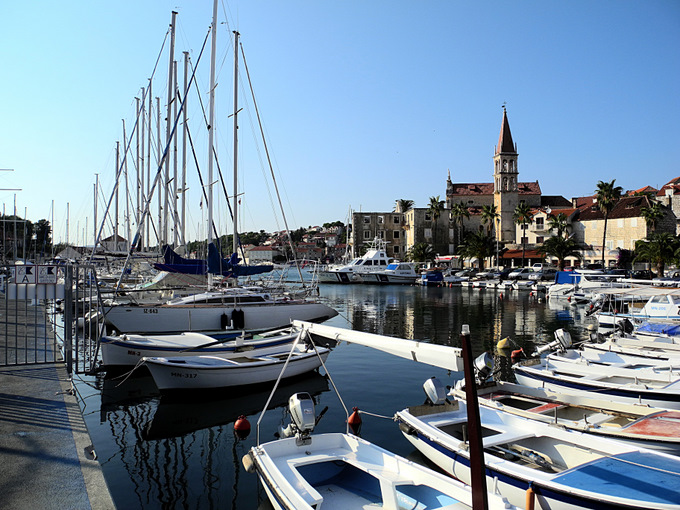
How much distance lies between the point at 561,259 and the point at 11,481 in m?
79.2

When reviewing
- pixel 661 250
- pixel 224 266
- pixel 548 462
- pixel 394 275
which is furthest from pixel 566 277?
pixel 548 462

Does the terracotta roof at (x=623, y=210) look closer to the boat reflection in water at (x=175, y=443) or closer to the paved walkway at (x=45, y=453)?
the boat reflection in water at (x=175, y=443)

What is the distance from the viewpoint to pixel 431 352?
7086 mm

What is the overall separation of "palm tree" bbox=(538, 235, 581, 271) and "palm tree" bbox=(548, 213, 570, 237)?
12.9 ft

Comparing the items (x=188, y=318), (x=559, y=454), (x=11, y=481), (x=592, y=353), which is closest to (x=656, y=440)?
(x=559, y=454)

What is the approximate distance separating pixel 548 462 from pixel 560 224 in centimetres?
8111

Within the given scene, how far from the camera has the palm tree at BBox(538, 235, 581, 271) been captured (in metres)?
76.6

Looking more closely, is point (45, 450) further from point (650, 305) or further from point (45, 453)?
point (650, 305)

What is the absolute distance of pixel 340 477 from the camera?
8352mm

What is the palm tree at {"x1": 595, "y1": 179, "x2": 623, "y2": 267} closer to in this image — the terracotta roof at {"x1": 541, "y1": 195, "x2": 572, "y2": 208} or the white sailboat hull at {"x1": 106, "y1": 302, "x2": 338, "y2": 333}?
the terracotta roof at {"x1": 541, "y1": 195, "x2": 572, "y2": 208}

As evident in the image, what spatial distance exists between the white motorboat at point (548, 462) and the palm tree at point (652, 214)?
235 ft

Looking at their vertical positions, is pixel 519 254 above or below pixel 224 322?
above

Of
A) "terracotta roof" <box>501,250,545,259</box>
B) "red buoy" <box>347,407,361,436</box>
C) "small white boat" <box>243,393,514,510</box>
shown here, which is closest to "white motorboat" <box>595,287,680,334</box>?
"red buoy" <box>347,407,361,436</box>

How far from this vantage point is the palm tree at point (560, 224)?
8288cm
